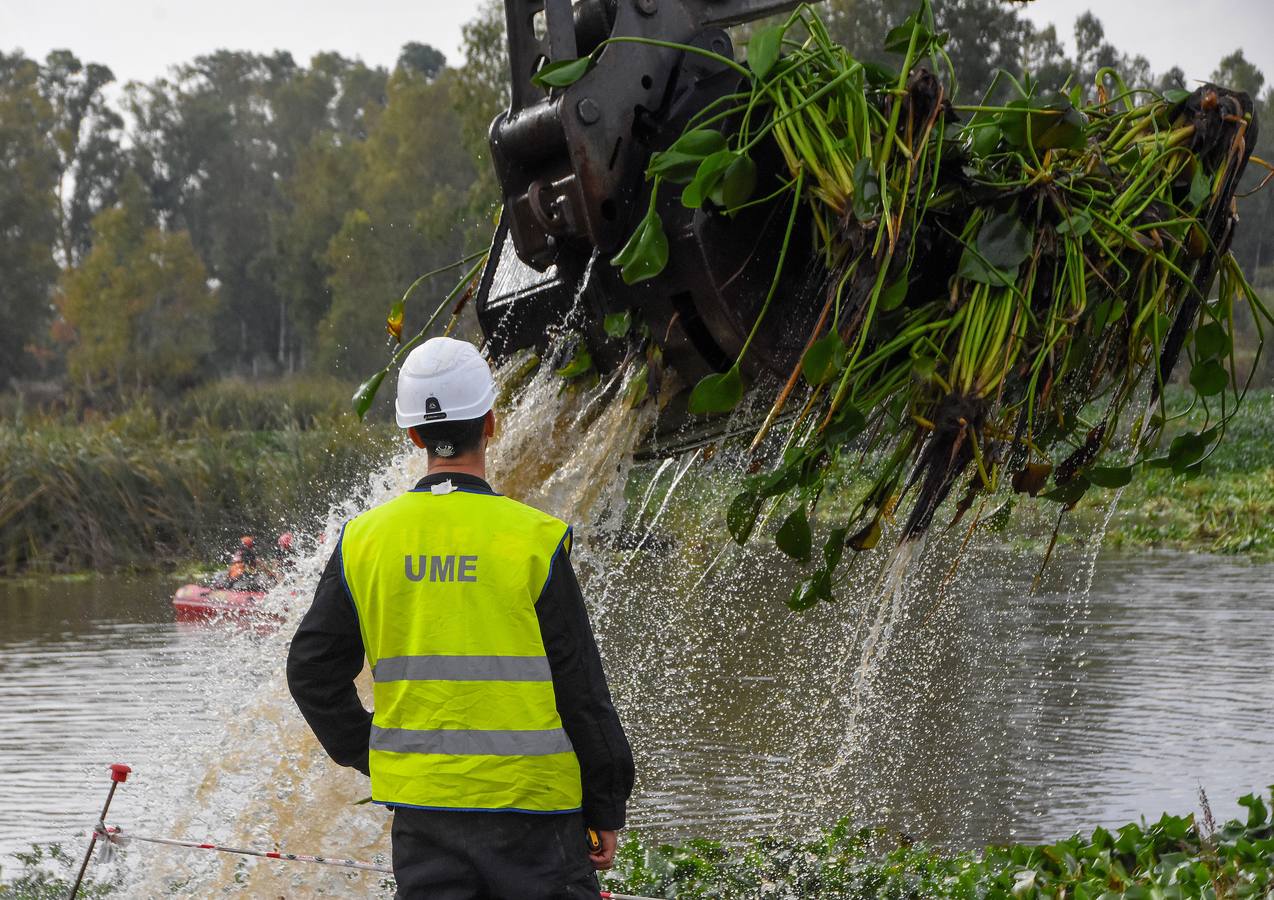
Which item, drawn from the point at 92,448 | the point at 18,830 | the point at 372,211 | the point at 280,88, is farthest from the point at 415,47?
the point at 18,830

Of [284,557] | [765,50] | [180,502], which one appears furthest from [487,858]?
[180,502]

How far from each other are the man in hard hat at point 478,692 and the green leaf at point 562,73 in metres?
0.77

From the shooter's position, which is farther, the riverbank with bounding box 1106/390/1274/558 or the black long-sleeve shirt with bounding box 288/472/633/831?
the riverbank with bounding box 1106/390/1274/558

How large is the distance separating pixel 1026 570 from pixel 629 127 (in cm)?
989

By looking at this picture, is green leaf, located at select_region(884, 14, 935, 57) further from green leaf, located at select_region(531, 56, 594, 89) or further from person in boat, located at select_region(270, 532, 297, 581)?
person in boat, located at select_region(270, 532, 297, 581)

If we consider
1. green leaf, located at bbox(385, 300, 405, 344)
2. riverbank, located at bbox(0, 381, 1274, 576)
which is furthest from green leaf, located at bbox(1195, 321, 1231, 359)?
riverbank, located at bbox(0, 381, 1274, 576)

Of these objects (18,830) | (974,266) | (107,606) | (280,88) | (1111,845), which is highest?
(280,88)

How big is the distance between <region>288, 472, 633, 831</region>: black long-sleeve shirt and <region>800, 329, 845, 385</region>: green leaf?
2.14 feet

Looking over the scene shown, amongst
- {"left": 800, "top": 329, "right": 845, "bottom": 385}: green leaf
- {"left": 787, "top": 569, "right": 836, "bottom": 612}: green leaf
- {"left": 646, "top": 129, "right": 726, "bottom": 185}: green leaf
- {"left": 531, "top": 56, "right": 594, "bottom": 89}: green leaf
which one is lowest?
{"left": 787, "top": 569, "right": 836, "bottom": 612}: green leaf

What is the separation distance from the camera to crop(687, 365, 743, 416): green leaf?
3.16 meters

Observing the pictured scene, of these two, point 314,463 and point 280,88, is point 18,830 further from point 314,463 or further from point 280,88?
point 280,88

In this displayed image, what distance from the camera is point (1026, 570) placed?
12562mm

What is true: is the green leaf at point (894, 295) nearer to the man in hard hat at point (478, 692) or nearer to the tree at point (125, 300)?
the man in hard hat at point (478, 692)

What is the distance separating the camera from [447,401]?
2816 mm
